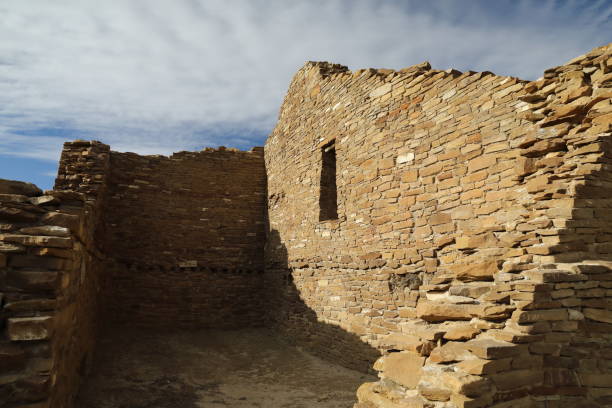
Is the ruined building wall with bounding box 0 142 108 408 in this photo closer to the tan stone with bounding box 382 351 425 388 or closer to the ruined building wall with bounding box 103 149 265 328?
the tan stone with bounding box 382 351 425 388

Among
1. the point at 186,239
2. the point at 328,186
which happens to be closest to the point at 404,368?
the point at 328,186

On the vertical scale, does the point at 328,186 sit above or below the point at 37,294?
above

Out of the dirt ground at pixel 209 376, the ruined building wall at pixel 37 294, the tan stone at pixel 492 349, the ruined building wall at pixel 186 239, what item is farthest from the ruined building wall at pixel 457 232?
the ruined building wall at pixel 37 294

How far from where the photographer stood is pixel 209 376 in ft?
23.9

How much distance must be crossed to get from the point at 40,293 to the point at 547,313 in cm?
442

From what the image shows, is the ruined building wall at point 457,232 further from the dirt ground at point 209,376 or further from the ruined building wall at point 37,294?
the ruined building wall at point 37,294

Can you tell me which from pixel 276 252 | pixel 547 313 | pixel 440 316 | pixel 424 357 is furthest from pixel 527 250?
pixel 276 252

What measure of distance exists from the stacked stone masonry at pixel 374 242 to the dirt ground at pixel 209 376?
1.63 feet

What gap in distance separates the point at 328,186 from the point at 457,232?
3.86m

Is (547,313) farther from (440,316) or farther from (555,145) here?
(555,145)

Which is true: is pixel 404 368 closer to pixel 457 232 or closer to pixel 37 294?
pixel 457 232

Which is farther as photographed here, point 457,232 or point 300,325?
point 300,325

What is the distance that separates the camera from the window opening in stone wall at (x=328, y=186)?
8.98 m

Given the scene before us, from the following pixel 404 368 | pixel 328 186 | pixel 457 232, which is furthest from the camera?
pixel 328 186
